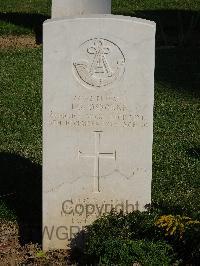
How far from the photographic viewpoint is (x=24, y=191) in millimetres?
6547

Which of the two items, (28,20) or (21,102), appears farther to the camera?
(28,20)

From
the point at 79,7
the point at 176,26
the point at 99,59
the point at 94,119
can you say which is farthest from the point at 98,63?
the point at 176,26

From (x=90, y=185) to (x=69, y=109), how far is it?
0.61 meters

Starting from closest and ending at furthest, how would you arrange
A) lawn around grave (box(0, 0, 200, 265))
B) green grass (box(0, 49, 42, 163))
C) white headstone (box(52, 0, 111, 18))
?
lawn around grave (box(0, 0, 200, 265)) < green grass (box(0, 49, 42, 163)) < white headstone (box(52, 0, 111, 18))

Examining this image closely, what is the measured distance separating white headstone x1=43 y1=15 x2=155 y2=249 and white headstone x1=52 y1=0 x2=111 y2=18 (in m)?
4.31

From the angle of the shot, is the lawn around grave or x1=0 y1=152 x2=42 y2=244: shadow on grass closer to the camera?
x1=0 y1=152 x2=42 y2=244: shadow on grass

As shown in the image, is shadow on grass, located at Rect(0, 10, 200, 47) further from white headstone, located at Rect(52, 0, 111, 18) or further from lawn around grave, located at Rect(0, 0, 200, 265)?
white headstone, located at Rect(52, 0, 111, 18)

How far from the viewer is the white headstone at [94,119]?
4.94 meters

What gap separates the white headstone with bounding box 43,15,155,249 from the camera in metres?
4.94

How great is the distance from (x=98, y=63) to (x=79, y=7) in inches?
184

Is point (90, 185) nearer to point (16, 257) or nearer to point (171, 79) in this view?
point (16, 257)

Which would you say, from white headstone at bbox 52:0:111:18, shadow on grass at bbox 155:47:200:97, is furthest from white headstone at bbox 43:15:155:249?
shadow on grass at bbox 155:47:200:97

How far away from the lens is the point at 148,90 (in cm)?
504

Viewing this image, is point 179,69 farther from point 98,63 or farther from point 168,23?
point 98,63
